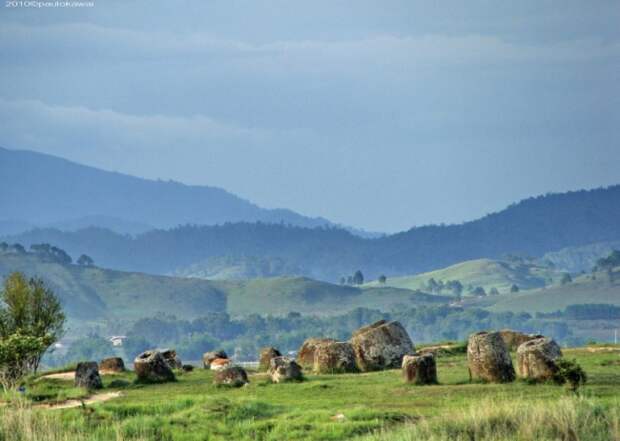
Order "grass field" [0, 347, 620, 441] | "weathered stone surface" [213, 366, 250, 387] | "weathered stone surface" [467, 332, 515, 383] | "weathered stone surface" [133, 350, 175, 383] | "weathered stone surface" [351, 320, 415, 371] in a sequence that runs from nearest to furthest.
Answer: "grass field" [0, 347, 620, 441] → "weathered stone surface" [467, 332, 515, 383] → "weathered stone surface" [213, 366, 250, 387] → "weathered stone surface" [133, 350, 175, 383] → "weathered stone surface" [351, 320, 415, 371]

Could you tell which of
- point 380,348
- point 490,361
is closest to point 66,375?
point 380,348

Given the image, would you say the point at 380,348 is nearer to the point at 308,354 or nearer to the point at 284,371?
the point at 308,354

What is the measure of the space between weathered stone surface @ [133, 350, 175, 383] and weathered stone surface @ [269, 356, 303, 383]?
5.38 meters

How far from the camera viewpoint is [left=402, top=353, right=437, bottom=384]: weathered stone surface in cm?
4284

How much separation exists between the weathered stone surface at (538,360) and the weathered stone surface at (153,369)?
614 inches

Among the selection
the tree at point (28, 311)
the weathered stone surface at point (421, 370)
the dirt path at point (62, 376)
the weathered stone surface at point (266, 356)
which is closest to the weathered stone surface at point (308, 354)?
the weathered stone surface at point (266, 356)

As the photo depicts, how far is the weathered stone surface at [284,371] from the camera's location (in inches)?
1858

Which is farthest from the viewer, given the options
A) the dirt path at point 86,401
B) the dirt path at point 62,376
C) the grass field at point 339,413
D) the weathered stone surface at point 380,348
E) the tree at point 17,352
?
the weathered stone surface at point 380,348

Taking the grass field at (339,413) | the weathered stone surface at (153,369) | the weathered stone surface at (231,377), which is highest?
the weathered stone surface at (153,369)

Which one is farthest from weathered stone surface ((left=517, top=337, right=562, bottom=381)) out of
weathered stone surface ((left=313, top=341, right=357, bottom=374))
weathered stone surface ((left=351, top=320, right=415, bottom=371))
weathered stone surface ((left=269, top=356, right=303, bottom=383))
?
weathered stone surface ((left=351, top=320, right=415, bottom=371))

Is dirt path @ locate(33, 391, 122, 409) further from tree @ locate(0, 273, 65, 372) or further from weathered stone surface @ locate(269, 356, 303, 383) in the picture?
tree @ locate(0, 273, 65, 372)

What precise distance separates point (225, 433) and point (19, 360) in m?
20.1

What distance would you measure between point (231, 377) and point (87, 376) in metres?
5.92

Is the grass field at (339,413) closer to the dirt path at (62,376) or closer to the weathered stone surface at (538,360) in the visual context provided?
the weathered stone surface at (538,360)
